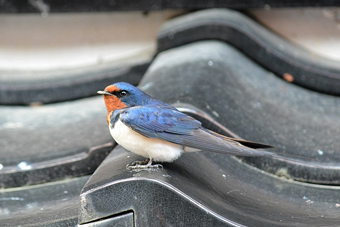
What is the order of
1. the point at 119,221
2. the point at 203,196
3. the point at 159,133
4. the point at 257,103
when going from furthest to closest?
the point at 257,103, the point at 159,133, the point at 203,196, the point at 119,221

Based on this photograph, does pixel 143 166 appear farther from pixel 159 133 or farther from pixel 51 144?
pixel 51 144

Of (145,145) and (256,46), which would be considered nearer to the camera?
(145,145)

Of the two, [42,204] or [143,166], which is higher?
[143,166]

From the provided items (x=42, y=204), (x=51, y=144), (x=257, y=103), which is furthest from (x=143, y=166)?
(x=257, y=103)

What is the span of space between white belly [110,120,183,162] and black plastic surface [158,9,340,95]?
112 centimetres

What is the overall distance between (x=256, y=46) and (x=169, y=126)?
1204mm

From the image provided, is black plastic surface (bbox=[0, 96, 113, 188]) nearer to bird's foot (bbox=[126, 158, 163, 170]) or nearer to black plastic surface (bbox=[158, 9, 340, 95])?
bird's foot (bbox=[126, 158, 163, 170])

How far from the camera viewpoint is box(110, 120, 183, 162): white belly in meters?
1.64

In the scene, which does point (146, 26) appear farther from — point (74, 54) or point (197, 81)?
point (197, 81)

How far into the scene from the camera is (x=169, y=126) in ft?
5.43

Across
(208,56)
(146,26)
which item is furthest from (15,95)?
(208,56)

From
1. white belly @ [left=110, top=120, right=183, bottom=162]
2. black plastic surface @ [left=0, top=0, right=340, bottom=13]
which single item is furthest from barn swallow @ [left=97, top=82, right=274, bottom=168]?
black plastic surface @ [left=0, top=0, right=340, bottom=13]

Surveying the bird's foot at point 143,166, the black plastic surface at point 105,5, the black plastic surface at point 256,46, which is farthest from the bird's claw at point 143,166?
the black plastic surface at point 105,5

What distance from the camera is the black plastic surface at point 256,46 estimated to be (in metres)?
2.65
